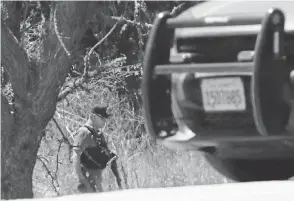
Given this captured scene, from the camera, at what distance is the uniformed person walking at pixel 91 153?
1152cm

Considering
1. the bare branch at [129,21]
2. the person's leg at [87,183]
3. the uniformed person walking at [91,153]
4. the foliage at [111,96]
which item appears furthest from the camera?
the foliage at [111,96]

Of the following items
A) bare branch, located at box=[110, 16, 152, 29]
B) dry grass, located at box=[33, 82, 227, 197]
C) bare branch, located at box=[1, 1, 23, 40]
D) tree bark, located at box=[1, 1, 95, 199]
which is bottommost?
dry grass, located at box=[33, 82, 227, 197]

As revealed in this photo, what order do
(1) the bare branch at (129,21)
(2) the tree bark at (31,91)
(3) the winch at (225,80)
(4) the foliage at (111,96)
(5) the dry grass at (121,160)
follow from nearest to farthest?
1. (3) the winch at (225,80)
2. (2) the tree bark at (31,91)
3. (1) the bare branch at (129,21)
4. (4) the foliage at (111,96)
5. (5) the dry grass at (121,160)

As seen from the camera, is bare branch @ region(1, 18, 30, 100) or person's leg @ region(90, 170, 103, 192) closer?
bare branch @ region(1, 18, 30, 100)

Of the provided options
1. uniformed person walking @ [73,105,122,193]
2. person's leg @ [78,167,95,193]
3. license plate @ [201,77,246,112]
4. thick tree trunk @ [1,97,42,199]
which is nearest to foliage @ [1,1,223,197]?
thick tree trunk @ [1,97,42,199]

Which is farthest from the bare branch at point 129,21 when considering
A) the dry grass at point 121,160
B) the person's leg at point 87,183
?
the person's leg at point 87,183

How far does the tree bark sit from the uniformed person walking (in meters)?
0.61

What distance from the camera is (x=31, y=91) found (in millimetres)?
11906

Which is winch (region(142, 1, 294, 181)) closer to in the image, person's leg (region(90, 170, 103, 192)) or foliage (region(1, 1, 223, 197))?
person's leg (region(90, 170, 103, 192))

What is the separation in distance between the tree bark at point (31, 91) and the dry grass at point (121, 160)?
1.32m

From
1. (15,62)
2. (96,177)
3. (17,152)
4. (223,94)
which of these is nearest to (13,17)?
(15,62)

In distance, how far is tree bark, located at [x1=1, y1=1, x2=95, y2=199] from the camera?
1171 centimetres

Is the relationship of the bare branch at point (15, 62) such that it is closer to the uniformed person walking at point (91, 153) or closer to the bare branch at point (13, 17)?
the bare branch at point (13, 17)

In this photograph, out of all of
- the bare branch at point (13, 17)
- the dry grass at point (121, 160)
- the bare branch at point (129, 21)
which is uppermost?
the bare branch at point (13, 17)
